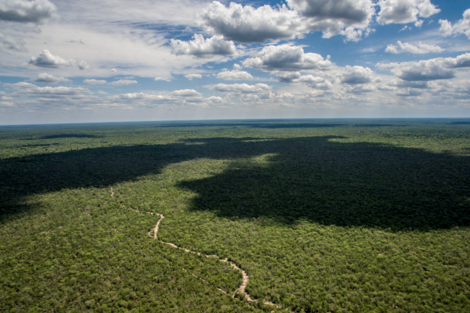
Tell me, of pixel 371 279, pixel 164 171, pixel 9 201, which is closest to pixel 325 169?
pixel 164 171

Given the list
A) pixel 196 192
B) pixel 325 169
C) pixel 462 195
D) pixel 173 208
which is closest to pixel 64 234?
pixel 173 208

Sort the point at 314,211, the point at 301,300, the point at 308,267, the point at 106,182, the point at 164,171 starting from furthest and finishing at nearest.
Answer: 1. the point at 164,171
2. the point at 106,182
3. the point at 314,211
4. the point at 308,267
5. the point at 301,300

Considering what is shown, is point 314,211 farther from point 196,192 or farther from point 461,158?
point 461,158

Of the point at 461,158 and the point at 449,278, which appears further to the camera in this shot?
the point at 461,158

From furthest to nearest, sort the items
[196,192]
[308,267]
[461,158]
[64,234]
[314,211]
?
[461,158]
[196,192]
[314,211]
[64,234]
[308,267]

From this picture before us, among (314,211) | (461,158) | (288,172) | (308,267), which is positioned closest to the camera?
(308,267)

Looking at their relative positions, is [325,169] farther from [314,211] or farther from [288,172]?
[314,211]

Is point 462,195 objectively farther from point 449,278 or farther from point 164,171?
point 164,171

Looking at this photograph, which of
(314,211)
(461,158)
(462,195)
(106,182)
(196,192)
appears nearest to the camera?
(314,211)

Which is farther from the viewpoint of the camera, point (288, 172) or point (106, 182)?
point (288, 172)
